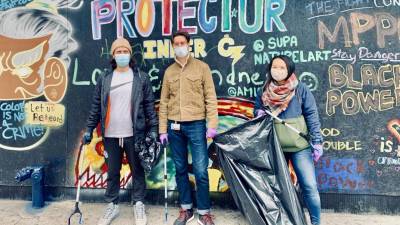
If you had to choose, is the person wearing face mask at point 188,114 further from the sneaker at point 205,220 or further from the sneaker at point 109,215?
the sneaker at point 109,215

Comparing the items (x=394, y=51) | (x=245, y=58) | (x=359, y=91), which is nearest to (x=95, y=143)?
(x=245, y=58)

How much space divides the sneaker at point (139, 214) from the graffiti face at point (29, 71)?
1728 mm

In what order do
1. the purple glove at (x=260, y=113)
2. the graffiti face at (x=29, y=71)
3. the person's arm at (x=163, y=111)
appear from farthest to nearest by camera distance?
the graffiti face at (x=29, y=71), the person's arm at (x=163, y=111), the purple glove at (x=260, y=113)

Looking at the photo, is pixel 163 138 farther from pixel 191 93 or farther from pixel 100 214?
pixel 100 214

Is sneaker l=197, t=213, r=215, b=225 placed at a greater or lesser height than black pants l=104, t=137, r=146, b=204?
lesser

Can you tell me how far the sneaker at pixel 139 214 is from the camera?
4688mm

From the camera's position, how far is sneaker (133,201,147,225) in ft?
15.4

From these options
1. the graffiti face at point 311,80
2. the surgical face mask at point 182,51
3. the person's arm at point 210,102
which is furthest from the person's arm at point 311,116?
the surgical face mask at point 182,51

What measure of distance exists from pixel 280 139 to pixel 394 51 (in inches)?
68.2

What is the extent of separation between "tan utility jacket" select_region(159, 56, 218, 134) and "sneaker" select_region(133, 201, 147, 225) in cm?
105

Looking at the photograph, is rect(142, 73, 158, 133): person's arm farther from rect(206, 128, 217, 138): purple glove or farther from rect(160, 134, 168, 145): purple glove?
rect(206, 128, 217, 138): purple glove

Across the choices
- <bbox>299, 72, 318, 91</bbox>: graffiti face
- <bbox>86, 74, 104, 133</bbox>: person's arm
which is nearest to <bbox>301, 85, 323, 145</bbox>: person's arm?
<bbox>299, 72, 318, 91</bbox>: graffiti face

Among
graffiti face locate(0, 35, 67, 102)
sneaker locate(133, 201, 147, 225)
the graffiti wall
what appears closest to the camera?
sneaker locate(133, 201, 147, 225)

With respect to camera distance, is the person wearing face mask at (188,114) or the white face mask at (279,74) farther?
the person wearing face mask at (188,114)
